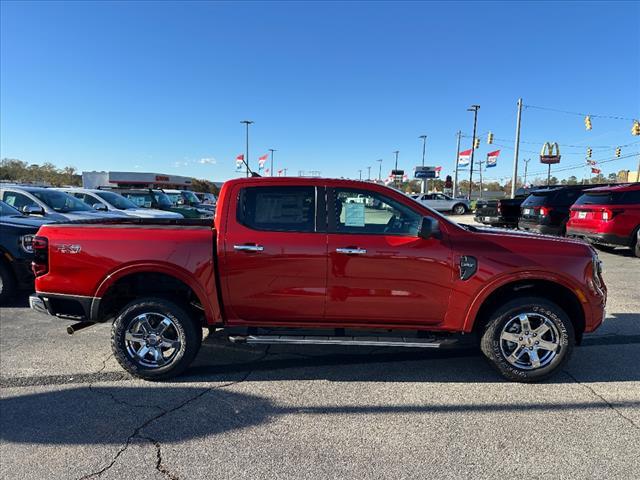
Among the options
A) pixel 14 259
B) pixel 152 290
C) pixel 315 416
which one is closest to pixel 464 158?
pixel 14 259

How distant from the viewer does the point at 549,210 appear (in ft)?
38.6

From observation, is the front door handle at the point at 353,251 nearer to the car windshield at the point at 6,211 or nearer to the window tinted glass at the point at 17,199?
the car windshield at the point at 6,211

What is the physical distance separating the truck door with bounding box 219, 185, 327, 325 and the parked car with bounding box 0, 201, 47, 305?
4.02 metres

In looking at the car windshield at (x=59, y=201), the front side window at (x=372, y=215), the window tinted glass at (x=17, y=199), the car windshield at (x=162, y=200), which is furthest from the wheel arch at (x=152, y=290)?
the car windshield at (x=162, y=200)

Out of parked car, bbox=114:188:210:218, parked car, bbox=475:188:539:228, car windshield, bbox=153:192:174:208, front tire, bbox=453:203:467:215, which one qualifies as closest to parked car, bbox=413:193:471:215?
front tire, bbox=453:203:467:215

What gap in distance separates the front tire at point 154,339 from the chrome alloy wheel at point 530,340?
2.81 m

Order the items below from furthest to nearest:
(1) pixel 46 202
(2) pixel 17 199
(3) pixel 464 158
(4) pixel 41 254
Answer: (3) pixel 464 158 < (1) pixel 46 202 < (2) pixel 17 199 < (4) pixel 41 254

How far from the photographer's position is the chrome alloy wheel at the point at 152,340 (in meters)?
3.85

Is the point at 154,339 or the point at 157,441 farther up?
the point at 154,339

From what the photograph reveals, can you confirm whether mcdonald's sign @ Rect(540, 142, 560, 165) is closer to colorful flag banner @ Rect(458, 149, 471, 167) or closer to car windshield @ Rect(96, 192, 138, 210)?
colorful flag banner @ Rect(458, 149, 471, 167)

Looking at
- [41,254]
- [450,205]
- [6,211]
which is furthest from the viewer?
[450,205]

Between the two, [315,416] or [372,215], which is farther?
[372,215]

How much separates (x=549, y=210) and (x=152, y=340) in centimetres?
1131

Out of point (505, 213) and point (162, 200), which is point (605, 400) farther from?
point (162, 200)
